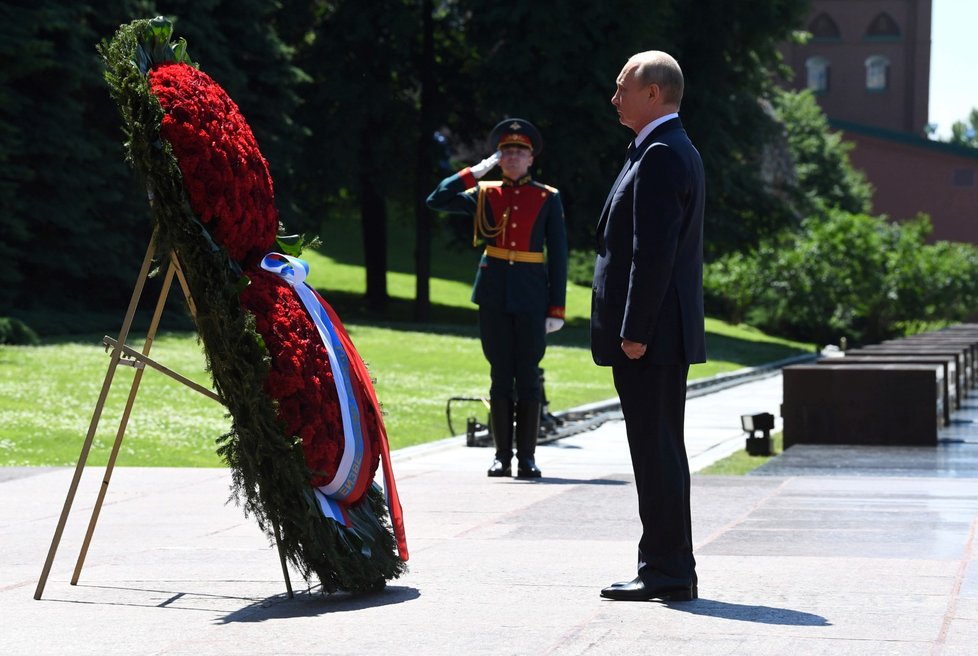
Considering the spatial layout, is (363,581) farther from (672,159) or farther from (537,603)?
(672,159)

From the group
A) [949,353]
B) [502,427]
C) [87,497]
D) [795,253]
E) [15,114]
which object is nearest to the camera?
[87,497]

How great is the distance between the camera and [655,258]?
5.69 m

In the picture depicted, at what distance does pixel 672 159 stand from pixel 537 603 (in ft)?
5.47

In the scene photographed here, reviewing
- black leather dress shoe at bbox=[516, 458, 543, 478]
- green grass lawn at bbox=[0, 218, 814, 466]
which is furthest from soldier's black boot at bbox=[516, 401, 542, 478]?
green grass lawn at bbox=[0, 218, 814, 466]

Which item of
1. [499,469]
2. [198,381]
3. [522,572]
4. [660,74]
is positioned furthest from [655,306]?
[198,381]

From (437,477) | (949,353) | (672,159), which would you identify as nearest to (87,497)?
(437,477)

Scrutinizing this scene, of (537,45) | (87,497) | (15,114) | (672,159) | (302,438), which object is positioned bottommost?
(87,497)

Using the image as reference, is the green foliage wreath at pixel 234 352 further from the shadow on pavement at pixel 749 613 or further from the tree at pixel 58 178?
the tree at pixel 58 178

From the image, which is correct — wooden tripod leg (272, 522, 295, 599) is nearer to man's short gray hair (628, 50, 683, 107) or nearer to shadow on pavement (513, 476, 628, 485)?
man's short gray hair (628, 50, 683, 107)

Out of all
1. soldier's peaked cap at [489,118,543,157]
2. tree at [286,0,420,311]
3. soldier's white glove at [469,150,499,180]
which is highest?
tree at [286,0,420,311]

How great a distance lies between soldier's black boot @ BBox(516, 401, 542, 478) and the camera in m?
10.2

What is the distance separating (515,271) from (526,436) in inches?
41.6

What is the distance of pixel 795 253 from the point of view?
145 feet

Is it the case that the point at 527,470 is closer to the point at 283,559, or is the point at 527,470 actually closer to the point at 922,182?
the point at 283,559
